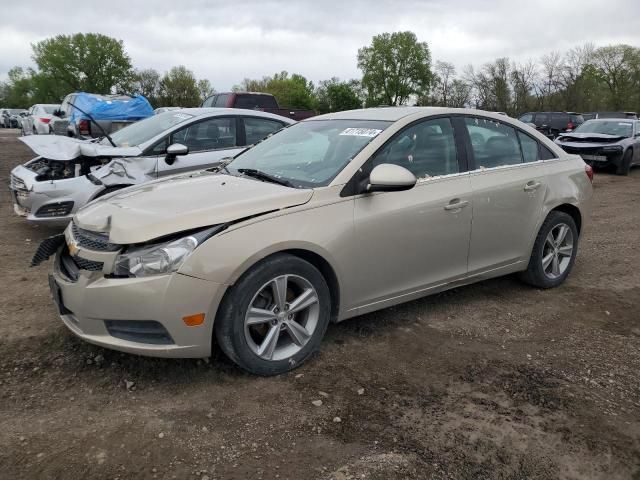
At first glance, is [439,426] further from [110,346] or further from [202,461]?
[110,346]

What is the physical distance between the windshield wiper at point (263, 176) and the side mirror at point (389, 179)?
54 cm

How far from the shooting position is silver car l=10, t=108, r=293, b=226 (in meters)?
6.03

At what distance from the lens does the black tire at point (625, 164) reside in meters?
14.1

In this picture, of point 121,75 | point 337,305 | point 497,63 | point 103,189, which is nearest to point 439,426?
point 337,305

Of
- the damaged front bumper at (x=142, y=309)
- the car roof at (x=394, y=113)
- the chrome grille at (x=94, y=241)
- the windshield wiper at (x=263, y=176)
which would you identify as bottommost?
the damaged front bumper at (x=142, y=309)

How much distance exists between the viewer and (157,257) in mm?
2936

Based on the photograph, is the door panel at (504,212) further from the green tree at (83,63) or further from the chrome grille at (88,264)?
the green tree at (83,63)

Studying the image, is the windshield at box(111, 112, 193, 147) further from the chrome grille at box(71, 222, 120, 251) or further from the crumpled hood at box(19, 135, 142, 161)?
the chrome grille at box(71, 222, 120, 251)

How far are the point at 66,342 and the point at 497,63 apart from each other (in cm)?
5633

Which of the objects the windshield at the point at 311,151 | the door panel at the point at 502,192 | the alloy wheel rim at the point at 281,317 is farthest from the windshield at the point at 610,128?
the alloy wheel rim at the point at 281,317

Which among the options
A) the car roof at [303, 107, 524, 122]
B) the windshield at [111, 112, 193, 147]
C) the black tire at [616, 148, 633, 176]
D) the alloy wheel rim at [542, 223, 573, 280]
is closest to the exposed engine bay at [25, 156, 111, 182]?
the windshield at [111, 112, 193, 147]

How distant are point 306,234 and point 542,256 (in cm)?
265

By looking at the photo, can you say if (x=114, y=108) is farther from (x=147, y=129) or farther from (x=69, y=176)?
(x=69, y=176)

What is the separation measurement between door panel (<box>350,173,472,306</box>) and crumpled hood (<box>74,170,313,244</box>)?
0.52 m
